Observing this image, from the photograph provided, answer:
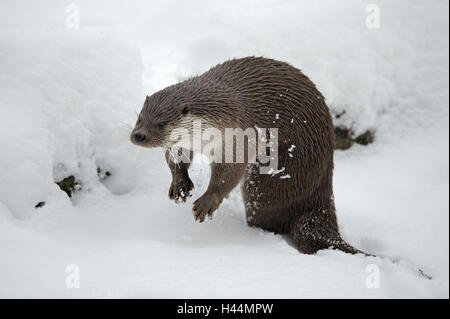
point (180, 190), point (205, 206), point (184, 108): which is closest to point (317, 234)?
point (205, 206)

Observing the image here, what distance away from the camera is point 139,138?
2.06 m

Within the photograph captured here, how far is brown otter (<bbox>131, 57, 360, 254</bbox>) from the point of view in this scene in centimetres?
225

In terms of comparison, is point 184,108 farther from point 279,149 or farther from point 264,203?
point 264,203

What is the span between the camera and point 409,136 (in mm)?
4055

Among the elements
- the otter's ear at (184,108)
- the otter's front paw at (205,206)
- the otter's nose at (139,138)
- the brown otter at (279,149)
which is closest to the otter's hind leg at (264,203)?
the brown otter at (279,149)

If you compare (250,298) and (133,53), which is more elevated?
(133,53)

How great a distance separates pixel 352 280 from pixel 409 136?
8.78ft

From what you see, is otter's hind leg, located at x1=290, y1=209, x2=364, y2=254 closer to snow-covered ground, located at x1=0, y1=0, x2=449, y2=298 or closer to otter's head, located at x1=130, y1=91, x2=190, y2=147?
snow-covered ground, located at x1=0, y1=0, x2=449, y2=298

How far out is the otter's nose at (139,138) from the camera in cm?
206

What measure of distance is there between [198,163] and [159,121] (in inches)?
44.2

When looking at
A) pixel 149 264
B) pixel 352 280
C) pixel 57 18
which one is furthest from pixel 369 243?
pixel 57 18

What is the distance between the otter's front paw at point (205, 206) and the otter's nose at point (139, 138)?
46 cm

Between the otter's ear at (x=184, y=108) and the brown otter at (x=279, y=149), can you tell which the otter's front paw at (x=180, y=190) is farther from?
the otter's ear at (x=184, y=108)

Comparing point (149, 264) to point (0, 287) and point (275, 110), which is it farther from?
point (275, 110)
